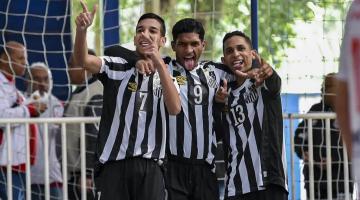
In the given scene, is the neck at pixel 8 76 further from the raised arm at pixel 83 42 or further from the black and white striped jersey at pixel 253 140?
the black and white striped jersey at pixel 253 140

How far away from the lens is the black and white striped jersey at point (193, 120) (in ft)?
22.7

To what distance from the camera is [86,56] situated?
20.9 feet

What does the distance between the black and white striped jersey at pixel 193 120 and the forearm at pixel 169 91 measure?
0.44 metres

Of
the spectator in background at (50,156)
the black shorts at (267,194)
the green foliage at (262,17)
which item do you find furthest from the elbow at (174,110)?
the green foliage at (262,17)

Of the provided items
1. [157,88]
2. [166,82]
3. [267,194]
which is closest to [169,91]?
[166,82]

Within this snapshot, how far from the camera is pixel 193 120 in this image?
6949 mm

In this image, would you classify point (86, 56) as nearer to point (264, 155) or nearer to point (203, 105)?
point (203, 105)

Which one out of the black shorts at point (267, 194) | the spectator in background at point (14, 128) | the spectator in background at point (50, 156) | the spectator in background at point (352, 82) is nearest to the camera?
the spectator in background at point (352, 82)

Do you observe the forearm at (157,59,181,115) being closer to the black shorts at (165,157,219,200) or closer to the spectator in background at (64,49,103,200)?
the black shorts at (165,157,219,200)

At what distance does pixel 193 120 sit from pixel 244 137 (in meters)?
0.37

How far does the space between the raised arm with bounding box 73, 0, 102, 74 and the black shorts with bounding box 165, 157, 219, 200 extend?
0.93 m

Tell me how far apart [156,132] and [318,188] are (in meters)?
2.18

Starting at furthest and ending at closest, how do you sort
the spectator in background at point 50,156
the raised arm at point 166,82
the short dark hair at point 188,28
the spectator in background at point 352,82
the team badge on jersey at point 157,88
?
the spectator in background at point 50,156 → the short dark hair at point 188,28 → the team badge on jersey at point 157,88 → the raised arm at point 166,82 → the spectator in background at point 352,82

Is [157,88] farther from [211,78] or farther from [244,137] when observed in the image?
[244,137]
